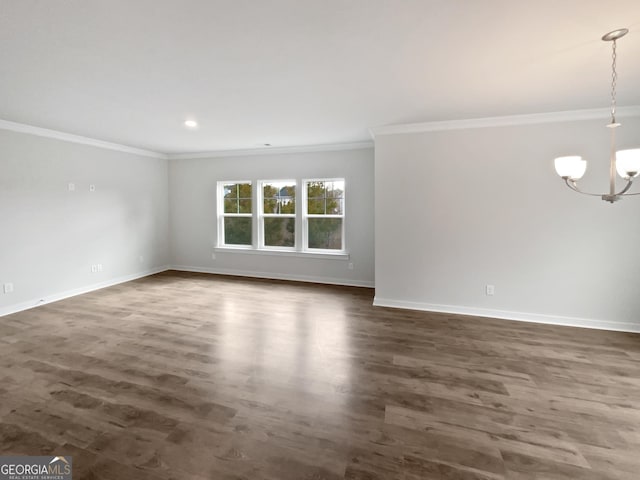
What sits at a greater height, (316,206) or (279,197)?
(279,197)

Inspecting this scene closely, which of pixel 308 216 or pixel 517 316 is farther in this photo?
pixel 308 216

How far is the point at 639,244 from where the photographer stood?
11.5 ft

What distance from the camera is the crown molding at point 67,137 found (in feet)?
13.4

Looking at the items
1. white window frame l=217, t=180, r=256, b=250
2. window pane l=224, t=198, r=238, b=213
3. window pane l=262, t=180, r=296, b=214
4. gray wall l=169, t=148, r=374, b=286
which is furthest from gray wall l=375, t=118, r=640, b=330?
window pane l=224, t=198, r=238, b=213

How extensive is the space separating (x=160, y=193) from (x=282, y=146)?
309 cm

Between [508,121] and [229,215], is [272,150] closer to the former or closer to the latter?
[229,215]

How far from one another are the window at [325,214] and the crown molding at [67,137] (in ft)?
11.3

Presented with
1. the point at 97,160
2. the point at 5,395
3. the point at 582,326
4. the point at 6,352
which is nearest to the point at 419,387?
the point at 582,326

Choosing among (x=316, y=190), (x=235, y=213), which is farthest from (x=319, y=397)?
(x=235, y=213)

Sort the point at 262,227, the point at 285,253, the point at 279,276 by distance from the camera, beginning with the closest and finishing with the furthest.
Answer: the point at 285,253 < the point at 279,276 < the point at 262,227

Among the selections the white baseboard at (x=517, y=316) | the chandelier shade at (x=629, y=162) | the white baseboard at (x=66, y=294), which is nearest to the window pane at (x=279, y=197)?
the white baseboard at (x=517, y=316)

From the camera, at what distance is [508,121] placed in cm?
378

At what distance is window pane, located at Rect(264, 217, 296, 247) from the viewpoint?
6.14 metres

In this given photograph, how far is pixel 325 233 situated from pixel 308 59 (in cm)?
382
